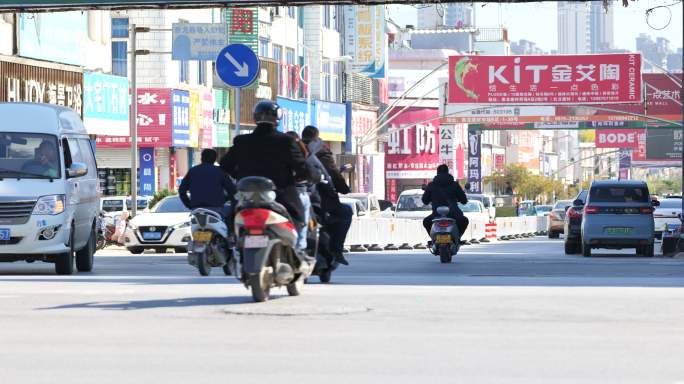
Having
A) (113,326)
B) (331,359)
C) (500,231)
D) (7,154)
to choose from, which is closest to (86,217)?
(7,154)

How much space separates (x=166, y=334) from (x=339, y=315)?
207cm

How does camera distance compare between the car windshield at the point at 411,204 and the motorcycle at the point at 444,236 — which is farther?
the car windshield at the point at 411,204

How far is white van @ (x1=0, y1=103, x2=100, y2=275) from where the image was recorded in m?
23.0

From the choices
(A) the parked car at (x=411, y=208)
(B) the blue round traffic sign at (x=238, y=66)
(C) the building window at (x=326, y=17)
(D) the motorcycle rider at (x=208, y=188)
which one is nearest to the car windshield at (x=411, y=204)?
(A) the parked car at (x=411, y=208)

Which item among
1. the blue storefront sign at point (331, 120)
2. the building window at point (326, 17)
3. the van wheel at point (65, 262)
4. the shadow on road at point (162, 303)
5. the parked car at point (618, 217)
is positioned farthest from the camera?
the building window at point (326, 17)

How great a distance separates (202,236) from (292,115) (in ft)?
174

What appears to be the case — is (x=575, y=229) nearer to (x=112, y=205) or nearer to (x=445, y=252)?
(x=445, y=252)

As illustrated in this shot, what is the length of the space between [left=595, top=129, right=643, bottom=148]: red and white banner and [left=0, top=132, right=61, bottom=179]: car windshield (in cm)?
10821

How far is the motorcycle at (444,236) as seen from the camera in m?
29.0

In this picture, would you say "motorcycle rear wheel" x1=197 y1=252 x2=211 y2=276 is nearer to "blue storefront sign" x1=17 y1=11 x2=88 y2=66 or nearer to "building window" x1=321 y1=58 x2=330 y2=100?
"blue storefront sign" x1=17 y1=11 x2=88 y2=66

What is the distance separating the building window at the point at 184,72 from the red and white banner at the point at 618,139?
2693 inches

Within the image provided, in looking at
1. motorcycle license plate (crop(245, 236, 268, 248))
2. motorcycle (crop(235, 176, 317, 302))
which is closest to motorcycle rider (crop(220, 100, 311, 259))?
motorcycle (crop(235, 176, 317, 302))

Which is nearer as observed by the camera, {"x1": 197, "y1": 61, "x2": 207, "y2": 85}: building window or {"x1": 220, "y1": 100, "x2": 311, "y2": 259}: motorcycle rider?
{"x1": 220, "y1": 100, "x2": 311, "y2": 259}: motorcycle rider

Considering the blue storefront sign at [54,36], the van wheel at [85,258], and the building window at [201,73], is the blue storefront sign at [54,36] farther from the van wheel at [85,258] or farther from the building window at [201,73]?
the van wheel at [85,258]
